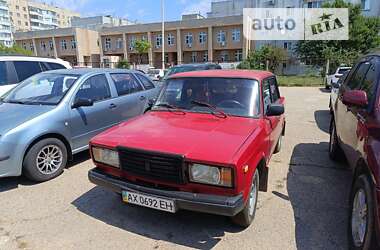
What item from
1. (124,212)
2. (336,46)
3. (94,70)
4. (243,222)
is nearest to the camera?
(243,222)

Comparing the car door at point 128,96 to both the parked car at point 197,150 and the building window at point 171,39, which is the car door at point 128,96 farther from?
the building window at point 171,39

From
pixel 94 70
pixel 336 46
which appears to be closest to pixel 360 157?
pixel 94 70

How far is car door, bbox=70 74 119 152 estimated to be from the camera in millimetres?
4836

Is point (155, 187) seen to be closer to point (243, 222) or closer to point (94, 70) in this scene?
point (243, 222)

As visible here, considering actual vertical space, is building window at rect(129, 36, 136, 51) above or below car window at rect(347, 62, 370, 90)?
above

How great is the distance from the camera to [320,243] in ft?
9.26

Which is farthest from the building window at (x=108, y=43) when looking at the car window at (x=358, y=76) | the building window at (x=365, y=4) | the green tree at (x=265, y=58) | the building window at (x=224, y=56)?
the car window at (x=358, y=76)

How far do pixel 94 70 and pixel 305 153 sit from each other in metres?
4.43

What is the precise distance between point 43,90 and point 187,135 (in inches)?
135

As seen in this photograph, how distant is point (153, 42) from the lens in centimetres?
4862

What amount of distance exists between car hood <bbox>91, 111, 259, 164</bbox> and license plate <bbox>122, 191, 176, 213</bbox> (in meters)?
0.48

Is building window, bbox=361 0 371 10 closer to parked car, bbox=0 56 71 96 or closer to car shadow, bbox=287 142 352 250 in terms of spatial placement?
car shadow, bbox=287 142 352 250

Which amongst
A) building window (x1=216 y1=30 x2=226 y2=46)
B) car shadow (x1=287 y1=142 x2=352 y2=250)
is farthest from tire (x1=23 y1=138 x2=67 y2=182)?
building window (x1=216 y1=30 x2=226 y2=46)

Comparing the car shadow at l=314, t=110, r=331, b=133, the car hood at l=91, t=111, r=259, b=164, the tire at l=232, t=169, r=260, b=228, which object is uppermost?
the car hood at l=91, t=111, r=259, b=164
